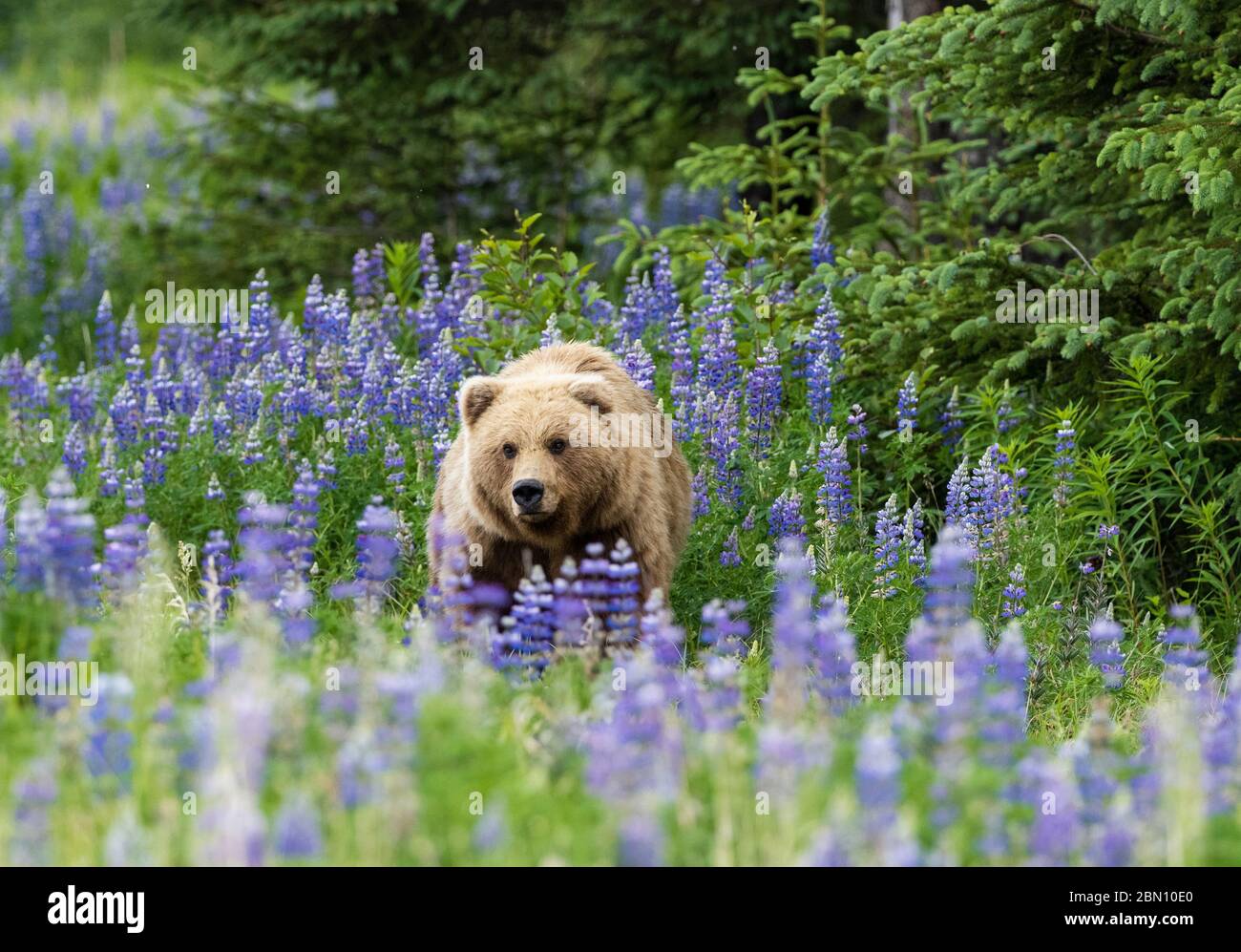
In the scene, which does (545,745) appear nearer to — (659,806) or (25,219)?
(659,806)

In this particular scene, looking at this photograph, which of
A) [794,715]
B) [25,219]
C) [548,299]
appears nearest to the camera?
[794,715]

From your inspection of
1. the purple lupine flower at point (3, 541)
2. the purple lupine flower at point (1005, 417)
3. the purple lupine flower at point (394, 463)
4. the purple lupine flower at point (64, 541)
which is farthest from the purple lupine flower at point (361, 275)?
the purple lupine flower at point (64, 541)

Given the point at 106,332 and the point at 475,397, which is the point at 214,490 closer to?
the point at 475,397

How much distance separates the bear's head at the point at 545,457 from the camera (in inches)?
250

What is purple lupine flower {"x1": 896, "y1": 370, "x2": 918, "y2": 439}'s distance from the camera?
7609 millimetres

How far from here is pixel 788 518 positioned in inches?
285

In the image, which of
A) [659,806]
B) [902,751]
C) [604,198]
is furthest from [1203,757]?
[604,198]

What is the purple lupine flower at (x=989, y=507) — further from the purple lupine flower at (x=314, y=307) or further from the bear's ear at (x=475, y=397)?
the purple lupine flower at (x=314, y=307)

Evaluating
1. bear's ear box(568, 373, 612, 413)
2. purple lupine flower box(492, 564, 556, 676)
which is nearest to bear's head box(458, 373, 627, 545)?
bear's ear box(568, 373, 612, 413)

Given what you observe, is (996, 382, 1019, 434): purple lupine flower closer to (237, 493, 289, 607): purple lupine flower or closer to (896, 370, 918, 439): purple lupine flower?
(896, 370, 918, 439): purple lupine flower

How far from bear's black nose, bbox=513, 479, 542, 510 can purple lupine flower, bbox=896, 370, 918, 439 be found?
2166 millimetres

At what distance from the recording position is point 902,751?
397 cm

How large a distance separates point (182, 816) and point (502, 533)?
2989 mm

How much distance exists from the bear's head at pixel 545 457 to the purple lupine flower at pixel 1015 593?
166cm
